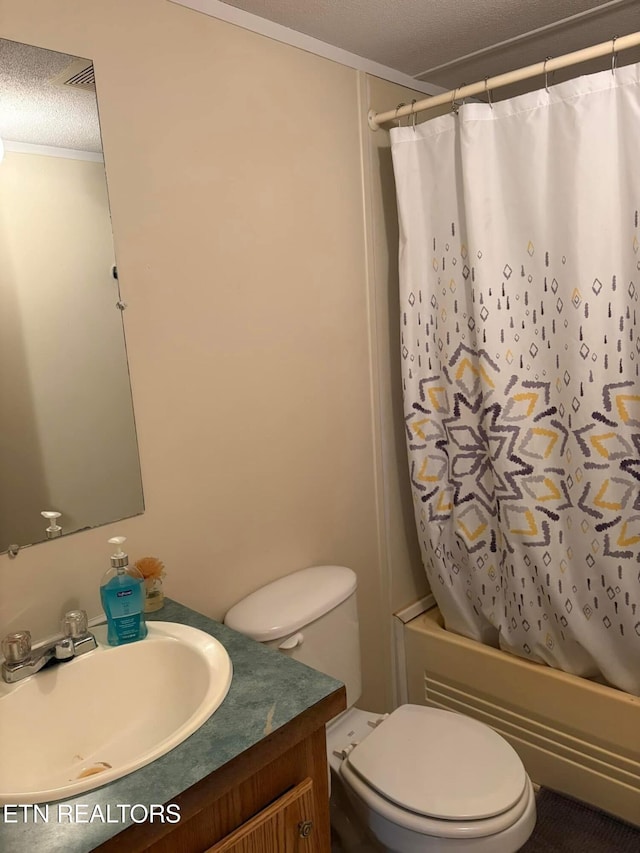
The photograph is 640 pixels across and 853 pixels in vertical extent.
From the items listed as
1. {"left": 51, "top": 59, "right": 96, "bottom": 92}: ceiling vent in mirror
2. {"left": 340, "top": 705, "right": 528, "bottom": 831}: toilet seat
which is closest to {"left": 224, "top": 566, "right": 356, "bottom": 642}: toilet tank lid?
{"left": 340, "top": 705, "right": 528, "bottom": 831}: toilet seat

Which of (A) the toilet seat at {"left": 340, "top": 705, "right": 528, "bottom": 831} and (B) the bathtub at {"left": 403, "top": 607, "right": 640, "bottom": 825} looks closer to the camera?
(A) the toilet seat at {"left": 340, "top": 705, "right": 528, "bottom": 831}

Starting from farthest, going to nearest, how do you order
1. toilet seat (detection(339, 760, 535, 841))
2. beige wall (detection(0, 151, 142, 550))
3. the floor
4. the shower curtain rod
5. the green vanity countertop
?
the floor
the shower curtain rod
toilet seat (detection(339, 760, 535, 841))
beige wall (detection(0, 151, 142, 550))
the green vanity countertop

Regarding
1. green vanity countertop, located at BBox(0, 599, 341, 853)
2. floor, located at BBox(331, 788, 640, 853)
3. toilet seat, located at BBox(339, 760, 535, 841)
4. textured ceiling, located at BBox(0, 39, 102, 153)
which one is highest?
textured ceiling, located at BBox(0, 39, 102, 153)

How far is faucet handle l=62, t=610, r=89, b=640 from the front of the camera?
48.1 inches

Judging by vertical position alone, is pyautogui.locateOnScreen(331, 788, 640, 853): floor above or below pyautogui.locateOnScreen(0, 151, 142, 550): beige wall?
below

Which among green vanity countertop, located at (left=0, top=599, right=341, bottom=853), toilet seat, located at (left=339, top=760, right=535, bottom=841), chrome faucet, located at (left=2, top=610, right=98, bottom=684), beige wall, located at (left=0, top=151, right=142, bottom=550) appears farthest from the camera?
toilet seat, located at (left=339, top=760, right=535, bottom=841)

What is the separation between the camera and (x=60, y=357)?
4.34 ft

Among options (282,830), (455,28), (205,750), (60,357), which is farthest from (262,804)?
(455,28)

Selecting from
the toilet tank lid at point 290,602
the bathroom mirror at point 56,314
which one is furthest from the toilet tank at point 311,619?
the bathroom mirror at point 56,314

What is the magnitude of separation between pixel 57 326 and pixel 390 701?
1655 mm

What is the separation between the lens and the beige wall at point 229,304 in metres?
1.36

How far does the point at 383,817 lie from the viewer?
4.64ft

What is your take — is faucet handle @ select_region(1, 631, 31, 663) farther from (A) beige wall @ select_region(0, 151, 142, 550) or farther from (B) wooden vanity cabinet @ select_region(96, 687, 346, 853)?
(B) wooden vanity cabinet @ select_region(96, 687, 346, 853)

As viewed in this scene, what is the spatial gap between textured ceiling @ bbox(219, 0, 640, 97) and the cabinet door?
65.7 inches
